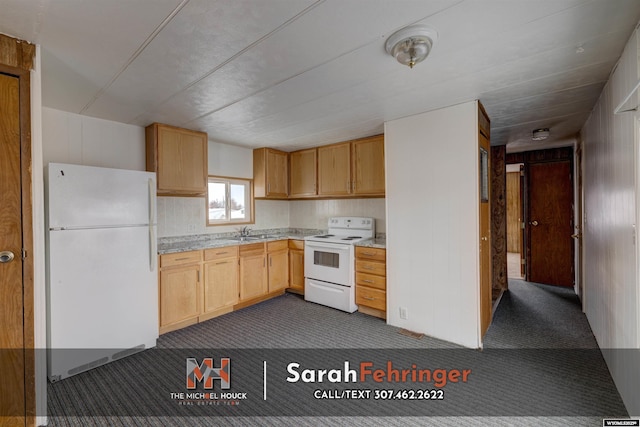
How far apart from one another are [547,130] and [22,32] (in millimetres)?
4803

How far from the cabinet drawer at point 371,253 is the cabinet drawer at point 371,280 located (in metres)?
0.22

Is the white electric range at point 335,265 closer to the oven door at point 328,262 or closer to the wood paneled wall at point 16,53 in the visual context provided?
the oven door at point 328,262

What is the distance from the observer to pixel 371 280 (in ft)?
11.6

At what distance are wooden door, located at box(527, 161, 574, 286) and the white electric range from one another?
295 cm

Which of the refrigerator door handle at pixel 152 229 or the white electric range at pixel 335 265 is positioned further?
the white electric range at pixel 335 265

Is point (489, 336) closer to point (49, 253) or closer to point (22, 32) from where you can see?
point (49, 253)

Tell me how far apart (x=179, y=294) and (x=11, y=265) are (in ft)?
5.30

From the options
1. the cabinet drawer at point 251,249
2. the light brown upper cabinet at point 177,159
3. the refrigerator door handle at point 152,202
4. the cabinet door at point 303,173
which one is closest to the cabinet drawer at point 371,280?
the cabinet drawer at point 251,249

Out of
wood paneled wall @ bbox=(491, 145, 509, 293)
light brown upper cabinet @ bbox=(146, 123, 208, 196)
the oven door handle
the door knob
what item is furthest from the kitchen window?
wood paneled wall @ bbox=(491, 145, 509, 293)

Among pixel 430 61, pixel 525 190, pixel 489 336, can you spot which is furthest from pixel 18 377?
pixel 525 190

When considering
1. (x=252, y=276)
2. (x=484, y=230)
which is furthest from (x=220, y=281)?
(x=484, y=230)

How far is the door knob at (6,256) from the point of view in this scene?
167 centimetres

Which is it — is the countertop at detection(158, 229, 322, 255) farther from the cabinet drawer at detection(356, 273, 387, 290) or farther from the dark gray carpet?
the cabinet drawer at detection(356, 273, 387, 290)

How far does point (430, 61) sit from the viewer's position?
1910mm
